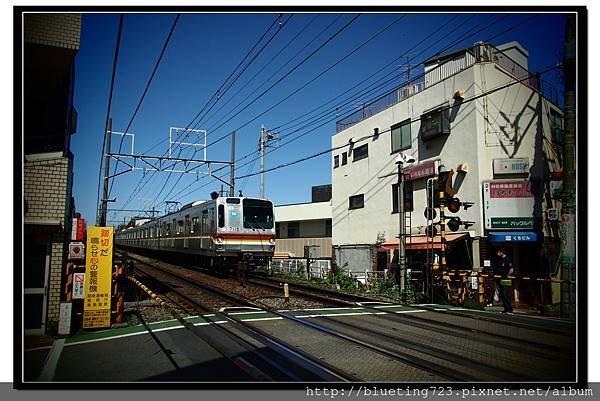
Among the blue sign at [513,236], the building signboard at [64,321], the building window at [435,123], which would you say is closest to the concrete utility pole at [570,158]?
the blue sign at [513,236]

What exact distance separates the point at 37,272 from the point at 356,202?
51.9 ft

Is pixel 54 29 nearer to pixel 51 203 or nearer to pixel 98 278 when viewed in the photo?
pixel 51 203

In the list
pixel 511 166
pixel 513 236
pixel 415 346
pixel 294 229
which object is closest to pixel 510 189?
pixel 511 166

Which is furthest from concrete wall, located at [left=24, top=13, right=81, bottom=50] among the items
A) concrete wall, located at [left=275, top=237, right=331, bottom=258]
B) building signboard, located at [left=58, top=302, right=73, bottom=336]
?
concrete wall, located at [left=275, top=237, right=331, bottom=258]

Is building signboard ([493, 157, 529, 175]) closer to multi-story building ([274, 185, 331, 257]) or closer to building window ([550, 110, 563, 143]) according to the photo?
building window ([550, 110, 563, 143])

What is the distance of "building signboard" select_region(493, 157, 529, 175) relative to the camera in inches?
488

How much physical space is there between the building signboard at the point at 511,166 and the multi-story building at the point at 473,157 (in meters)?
0.03

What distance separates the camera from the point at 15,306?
502 centimetres

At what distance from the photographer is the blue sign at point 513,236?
1235 cm

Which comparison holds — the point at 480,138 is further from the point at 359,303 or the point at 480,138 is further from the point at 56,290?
the point at 56,290

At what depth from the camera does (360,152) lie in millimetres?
21438

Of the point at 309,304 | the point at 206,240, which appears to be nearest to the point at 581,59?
the point at 309,304

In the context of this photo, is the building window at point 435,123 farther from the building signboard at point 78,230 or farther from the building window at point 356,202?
the building signboard at point 78,230

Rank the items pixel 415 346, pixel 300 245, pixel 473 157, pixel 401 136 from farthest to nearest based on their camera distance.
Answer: pixel 300 245 < pixel 401 136 < pixel 473 157 < pixel 415 346
